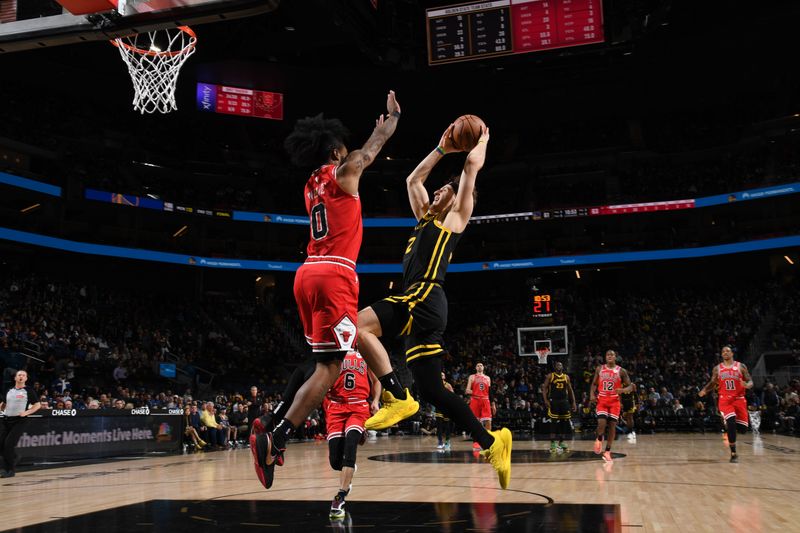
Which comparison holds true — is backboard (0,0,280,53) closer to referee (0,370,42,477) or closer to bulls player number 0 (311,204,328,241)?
bulls player number 0 (311,204,328,241)

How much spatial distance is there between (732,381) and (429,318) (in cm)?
947

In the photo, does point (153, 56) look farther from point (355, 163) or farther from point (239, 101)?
point (239, 101)

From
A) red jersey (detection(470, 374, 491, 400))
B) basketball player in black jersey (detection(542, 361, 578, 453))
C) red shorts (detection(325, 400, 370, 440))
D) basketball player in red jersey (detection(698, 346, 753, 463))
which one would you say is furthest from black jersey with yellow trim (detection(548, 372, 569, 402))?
red shorts (detection(325, 400, 370, 440))

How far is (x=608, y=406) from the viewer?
1263 cm

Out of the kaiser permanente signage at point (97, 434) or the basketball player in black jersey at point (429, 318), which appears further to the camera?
the kaiser permanente signage at point (97, 434)

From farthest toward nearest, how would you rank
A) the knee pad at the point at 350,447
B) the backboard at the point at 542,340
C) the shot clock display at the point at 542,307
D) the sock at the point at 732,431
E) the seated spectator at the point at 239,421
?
the backboard at the point at 542,340 < the shot clock display at the point at 542,307 < the seated spectator at the point at 239,421 < the sock at the point at 732,431 < the knee pad at the point at 350,447

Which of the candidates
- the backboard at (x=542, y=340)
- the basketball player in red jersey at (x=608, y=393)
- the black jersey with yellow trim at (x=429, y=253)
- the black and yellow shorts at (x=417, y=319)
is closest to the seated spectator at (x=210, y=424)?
the basketball player in red jersey at (x=608, y=393)

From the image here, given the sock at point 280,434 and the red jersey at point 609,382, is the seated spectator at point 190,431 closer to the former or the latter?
the red jersey at point 609,382

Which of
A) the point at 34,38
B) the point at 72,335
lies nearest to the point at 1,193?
the point at 72,335

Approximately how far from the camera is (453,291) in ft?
122

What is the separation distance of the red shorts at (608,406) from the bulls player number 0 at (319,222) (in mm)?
9264

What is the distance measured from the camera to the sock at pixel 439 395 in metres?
4.80

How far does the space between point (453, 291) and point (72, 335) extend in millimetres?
19545

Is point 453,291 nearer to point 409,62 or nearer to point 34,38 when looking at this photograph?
point 409,62
